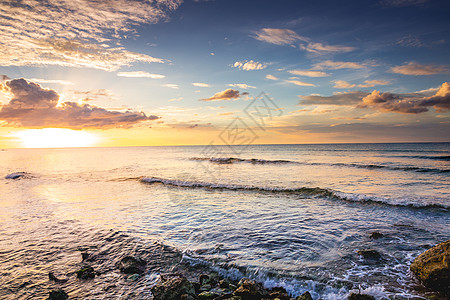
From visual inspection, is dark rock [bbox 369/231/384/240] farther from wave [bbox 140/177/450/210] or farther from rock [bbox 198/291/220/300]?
rock [bbox 198/291/220/300]

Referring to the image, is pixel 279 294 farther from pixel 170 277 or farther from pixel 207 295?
pixel 170 277

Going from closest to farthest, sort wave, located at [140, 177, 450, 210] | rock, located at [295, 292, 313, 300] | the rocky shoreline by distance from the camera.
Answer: rock, located at [295, 292, 313, 300]
the rocky shoreline
wave, located at [140, 177, 450, 210]

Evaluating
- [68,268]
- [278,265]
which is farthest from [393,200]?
[68,268]

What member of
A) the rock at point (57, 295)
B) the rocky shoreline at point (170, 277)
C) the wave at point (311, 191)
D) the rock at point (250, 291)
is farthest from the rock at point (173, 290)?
the wave at point (311, 191)

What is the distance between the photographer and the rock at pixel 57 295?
5443mm

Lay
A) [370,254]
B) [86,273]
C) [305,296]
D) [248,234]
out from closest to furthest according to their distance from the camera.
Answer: [305,296] < [86,273] < [370,254] < [248,234]

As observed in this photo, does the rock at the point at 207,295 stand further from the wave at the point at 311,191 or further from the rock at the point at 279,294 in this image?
the wave at the point at 311,191

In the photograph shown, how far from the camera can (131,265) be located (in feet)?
22.5

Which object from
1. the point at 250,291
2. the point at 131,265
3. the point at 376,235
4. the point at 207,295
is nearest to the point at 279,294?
the point at 250,291

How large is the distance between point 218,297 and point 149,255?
3.54 meters

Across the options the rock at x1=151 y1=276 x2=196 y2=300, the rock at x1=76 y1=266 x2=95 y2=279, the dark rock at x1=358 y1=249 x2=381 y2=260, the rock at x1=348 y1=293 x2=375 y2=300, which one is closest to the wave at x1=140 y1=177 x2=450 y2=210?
the dark rock at x1=358 y1=249 x2=381 y2=260

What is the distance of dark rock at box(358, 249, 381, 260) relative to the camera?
7171 mm

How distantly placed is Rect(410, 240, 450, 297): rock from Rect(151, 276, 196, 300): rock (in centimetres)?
591

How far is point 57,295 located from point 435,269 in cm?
948
